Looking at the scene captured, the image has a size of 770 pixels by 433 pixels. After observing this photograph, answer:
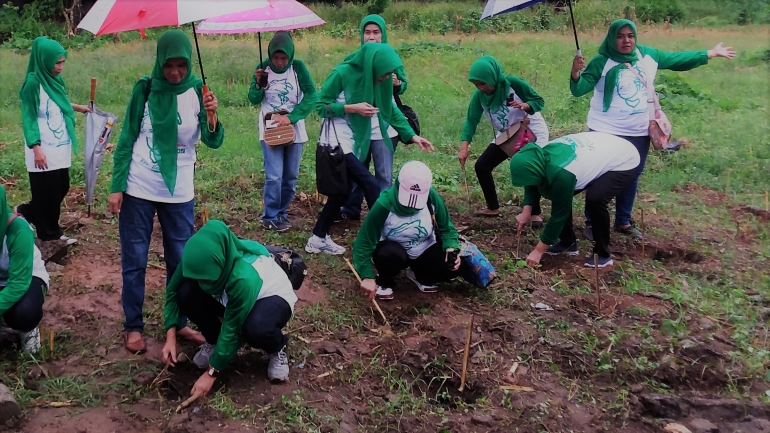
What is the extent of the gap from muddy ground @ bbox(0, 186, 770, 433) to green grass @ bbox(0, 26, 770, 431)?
17 mm

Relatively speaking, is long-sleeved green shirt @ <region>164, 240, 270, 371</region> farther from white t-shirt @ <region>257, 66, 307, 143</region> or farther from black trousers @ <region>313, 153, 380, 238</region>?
white t-shirt @ <region>257, 66, 307, 143</region>

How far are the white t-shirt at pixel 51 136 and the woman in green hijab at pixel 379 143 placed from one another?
86.4 inches

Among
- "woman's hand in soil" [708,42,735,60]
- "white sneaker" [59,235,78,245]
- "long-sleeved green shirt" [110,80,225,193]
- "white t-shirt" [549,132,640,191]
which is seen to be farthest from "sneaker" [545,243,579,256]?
"white sneaker" [59,235,78,245]

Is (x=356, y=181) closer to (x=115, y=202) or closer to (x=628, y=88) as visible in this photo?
(x=115, y=202)

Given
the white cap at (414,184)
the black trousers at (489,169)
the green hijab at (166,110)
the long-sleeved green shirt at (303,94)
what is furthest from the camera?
the black trousers at (489,169)

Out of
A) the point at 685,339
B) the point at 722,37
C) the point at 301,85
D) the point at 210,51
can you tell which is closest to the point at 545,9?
the point at 722,37

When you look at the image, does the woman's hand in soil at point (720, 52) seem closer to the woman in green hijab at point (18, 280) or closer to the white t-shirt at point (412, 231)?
the white t-shirt at point (412, 231)

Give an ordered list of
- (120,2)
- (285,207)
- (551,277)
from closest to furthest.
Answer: (120,2) < (551,277) < (285,207)

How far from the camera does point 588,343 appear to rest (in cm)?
393

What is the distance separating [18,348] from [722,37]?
17.7 metres

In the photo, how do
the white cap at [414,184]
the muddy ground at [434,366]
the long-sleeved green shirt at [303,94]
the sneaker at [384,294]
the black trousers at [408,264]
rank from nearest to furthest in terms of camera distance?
the muddy ground at [434,366] → the white cap at [414,184] → the black trousers at [408,264] → the sneaker at [384,294] → the long-sleeved green shirt at [303,94]

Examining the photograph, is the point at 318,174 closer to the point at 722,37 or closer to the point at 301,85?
the point at 301,85

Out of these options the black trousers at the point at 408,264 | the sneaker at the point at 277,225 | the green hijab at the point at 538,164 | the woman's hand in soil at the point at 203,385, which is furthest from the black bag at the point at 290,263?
the sneaker at the point at 277,225

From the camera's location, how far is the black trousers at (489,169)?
229 inches
